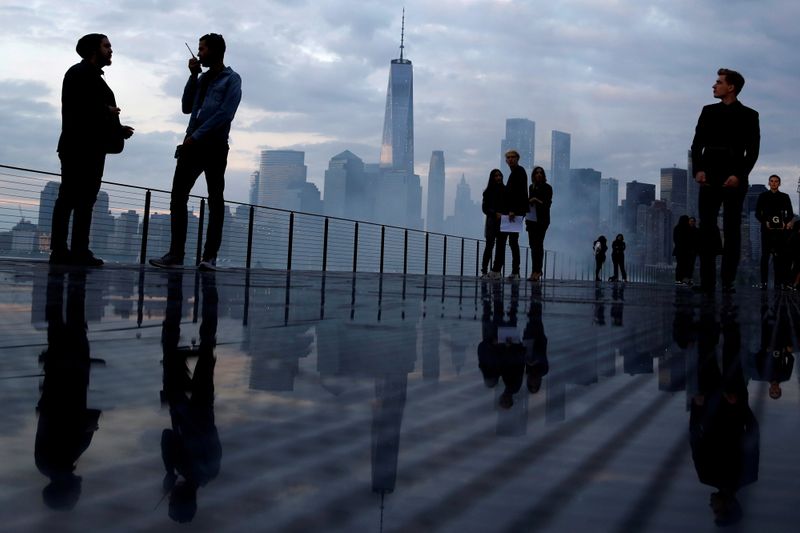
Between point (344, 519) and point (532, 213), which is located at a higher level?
point (532, 213)

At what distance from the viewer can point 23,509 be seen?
0.32 meters

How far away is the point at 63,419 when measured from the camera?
1.56ft

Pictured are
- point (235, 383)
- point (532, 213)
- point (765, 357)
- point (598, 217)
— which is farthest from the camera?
point (598, 217)

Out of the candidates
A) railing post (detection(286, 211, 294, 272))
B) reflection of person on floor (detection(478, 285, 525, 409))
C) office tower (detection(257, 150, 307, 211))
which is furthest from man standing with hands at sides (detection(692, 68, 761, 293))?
office tower (detection(257, 150, 307, 211))

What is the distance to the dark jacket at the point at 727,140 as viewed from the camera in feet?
13.9

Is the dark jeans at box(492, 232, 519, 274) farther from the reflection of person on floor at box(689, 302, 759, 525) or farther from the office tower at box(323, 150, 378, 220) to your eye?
the office tower at box(323, 150, 378, 220)

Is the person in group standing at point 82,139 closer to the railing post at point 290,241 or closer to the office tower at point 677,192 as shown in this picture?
the railing post at point 290,241

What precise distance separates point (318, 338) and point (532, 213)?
7151mm

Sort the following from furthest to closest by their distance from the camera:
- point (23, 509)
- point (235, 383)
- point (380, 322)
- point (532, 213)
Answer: point (532, 213) < point (380, 322) < point (235, 383) < point (23, 509)

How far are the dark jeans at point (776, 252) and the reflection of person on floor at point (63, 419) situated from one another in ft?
28.9

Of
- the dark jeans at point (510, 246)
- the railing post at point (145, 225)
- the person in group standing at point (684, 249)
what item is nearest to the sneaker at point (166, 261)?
the railing post at point (145, 225)

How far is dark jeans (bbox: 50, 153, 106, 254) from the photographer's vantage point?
4.46m

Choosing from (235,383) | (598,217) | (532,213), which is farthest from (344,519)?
(598,217)

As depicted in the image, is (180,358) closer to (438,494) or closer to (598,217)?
(438,494)
